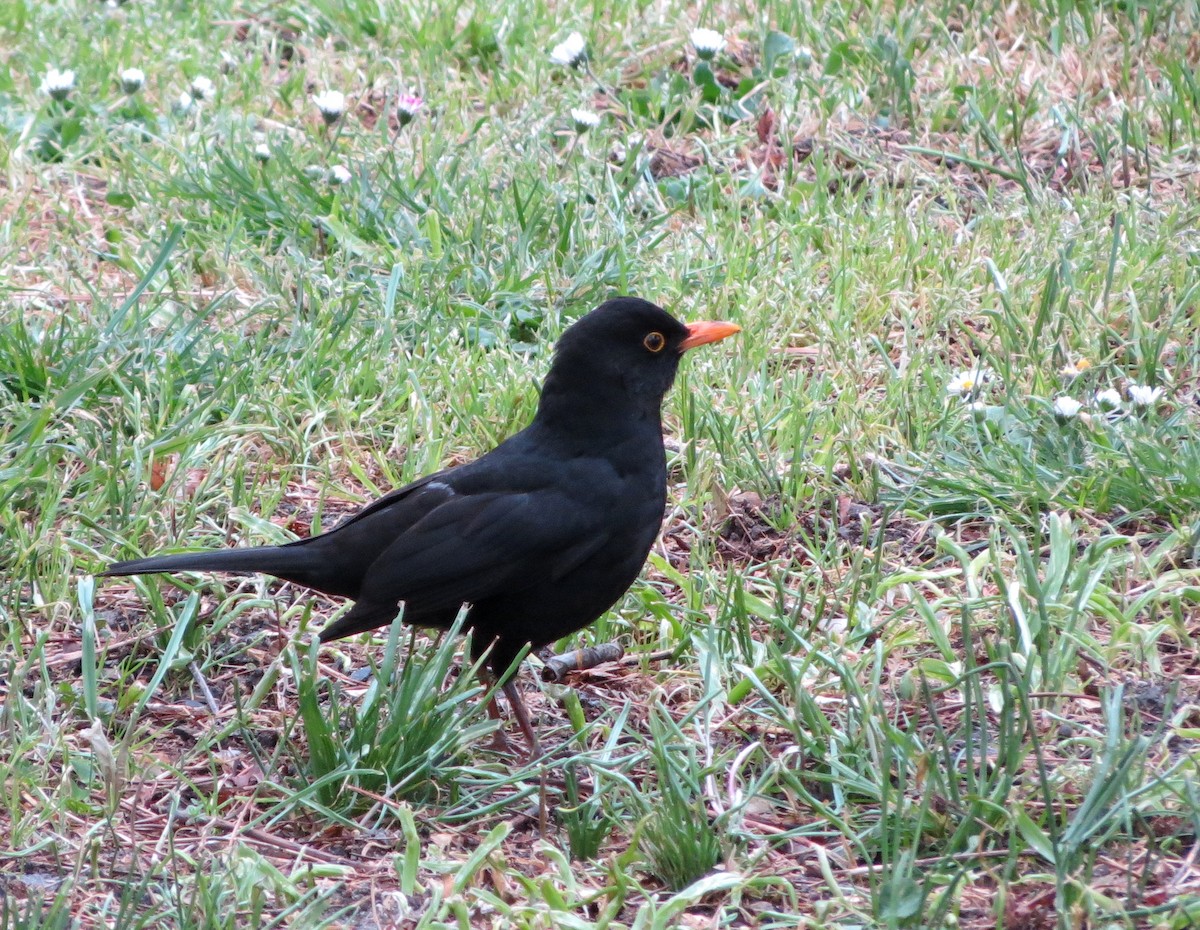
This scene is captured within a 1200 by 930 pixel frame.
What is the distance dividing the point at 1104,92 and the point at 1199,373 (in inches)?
93.8

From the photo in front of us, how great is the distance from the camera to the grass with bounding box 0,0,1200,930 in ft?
10.4

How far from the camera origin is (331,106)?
663cm

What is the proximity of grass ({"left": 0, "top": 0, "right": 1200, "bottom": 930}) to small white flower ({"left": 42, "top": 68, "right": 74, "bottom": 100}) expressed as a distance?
0.17m

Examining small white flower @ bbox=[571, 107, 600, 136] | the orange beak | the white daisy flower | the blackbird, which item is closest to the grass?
the white daisy flower

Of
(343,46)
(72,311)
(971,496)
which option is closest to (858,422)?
(971,496)

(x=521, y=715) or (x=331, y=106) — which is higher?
(x=331, y=106)

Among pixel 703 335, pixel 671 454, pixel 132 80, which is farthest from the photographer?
pixel 132 80

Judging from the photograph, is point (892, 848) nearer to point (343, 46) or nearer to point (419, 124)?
point (419, 124)

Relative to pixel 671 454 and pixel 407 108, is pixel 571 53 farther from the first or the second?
pixel 671 454

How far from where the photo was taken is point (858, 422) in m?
4.99

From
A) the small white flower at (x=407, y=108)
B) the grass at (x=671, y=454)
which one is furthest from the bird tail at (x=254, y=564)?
the small white flower at (x=407, y=108)

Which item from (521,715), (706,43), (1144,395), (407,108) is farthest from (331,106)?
(1144,395)

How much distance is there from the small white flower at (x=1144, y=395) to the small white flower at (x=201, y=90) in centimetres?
437

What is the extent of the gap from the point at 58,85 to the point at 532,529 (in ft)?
13.5
